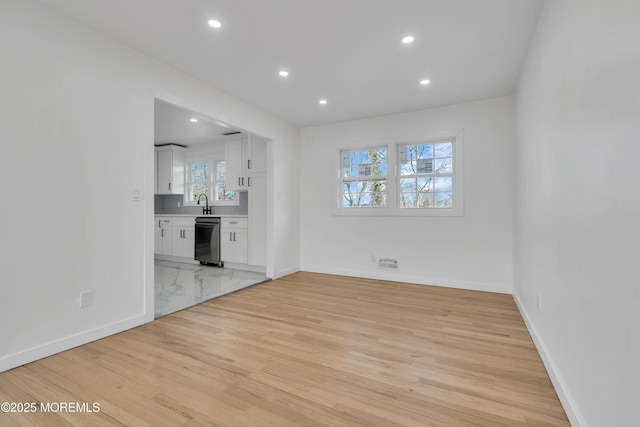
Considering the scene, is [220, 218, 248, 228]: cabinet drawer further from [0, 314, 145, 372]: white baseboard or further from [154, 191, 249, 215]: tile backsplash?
[0, 314, 145, 372]: white baseboard

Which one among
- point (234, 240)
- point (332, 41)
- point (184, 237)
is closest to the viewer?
point (332, 41)

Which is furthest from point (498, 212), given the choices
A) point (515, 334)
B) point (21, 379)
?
point (21, 379)

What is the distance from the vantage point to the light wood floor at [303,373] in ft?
4.96

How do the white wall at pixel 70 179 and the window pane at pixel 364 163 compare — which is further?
the window pane at pixel 364 163

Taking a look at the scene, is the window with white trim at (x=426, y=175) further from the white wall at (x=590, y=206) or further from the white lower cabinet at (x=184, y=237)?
the white lower cabinet at (x=184, y=237)

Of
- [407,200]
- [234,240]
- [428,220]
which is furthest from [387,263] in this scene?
[234,240]

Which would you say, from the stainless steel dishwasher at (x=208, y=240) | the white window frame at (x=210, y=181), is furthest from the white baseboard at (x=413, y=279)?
the white window frame at (x=210, y=181)

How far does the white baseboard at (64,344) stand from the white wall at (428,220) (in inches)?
116

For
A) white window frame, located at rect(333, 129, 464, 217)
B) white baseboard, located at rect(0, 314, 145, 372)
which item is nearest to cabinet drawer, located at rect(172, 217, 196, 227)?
white window frame, located at rect(333, 129, 464, 217)

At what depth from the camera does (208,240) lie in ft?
18.6

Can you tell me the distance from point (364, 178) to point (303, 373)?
338 cm

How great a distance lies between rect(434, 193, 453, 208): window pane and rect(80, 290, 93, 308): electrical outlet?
13.4 feet

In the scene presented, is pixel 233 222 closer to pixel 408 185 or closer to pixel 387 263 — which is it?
pixel 387 263

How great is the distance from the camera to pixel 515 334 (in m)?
2.52
